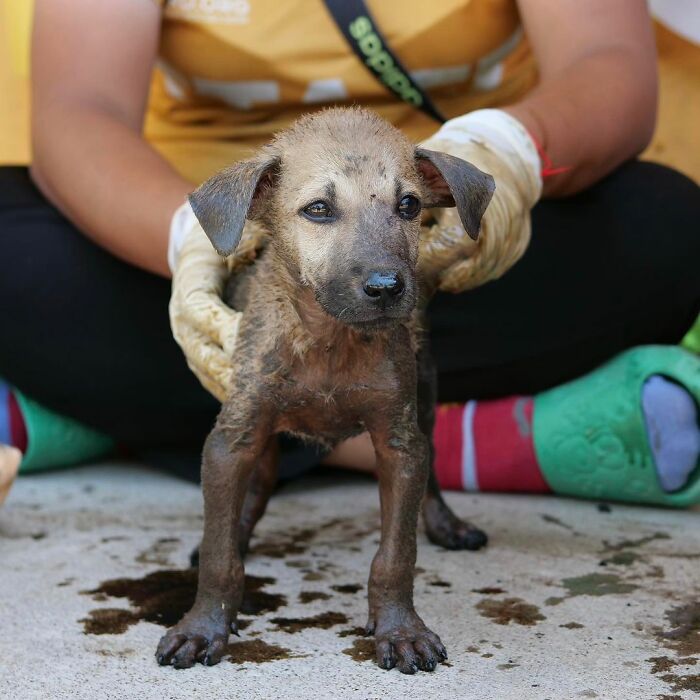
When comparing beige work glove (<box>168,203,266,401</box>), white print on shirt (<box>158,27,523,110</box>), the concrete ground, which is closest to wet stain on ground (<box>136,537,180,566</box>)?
the concrete ground

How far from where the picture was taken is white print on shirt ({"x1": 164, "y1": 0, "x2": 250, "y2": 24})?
3.27 meters

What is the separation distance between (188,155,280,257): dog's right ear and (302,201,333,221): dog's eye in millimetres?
104

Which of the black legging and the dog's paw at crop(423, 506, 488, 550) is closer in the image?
the dog's paw at crop(423, 506, 488, 550)

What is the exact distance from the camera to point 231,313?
234cm

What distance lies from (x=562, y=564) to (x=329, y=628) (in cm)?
66

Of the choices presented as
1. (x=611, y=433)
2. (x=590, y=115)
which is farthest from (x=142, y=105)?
(x=611, y=433)

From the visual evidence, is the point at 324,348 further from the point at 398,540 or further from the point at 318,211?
the point at 398,540

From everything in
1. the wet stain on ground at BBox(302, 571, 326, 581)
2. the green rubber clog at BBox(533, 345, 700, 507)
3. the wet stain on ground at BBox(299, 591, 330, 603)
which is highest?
the green rubber clog at BBox(533, 345, 700, 507)

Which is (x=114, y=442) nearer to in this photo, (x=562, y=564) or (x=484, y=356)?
(x=484, y=356)

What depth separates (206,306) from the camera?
7.75ft

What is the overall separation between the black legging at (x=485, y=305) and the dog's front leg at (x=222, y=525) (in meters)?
1.25

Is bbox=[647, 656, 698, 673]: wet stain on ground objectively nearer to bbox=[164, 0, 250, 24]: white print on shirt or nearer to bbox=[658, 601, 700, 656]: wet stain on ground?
bbox=[658, 601, 700, 656]: wet stain on ground

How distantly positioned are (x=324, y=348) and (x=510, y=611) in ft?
→ 2.17

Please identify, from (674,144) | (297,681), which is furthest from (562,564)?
(674,144)
